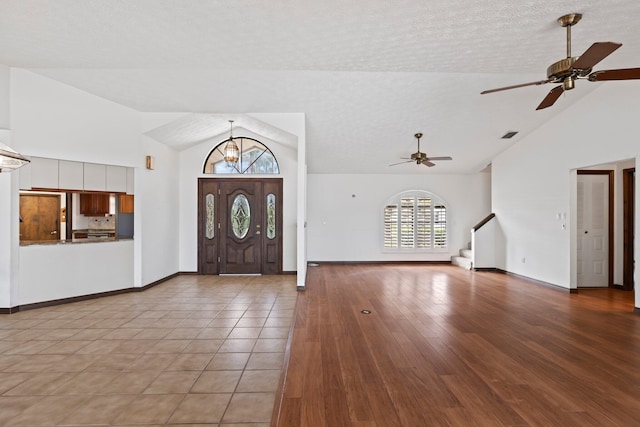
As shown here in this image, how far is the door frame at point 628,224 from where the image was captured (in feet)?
18.8

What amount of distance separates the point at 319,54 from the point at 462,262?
666cm

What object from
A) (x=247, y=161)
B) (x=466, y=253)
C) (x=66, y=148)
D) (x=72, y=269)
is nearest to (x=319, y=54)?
(x=66, y=148)

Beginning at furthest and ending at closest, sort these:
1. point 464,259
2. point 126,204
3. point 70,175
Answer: point 464,259
point 126,204
point 70,175

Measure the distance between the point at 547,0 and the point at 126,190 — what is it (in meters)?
6.20

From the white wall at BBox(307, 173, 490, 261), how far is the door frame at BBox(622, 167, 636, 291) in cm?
321

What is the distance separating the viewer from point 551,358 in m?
2.94

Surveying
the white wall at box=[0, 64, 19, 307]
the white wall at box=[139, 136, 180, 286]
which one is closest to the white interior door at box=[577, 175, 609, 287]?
the white wall at box=[139, 136, 180, 286]

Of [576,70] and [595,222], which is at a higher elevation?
[576,70]

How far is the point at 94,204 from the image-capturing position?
20.2 ft

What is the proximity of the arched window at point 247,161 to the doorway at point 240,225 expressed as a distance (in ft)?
0.73

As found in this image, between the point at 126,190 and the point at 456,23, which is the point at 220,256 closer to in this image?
the point at 126,190

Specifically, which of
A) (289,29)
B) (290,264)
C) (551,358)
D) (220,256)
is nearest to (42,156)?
(220,256)

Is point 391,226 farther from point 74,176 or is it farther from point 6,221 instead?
point 6,221

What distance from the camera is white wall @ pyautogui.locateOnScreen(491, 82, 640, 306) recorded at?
4.78 m
